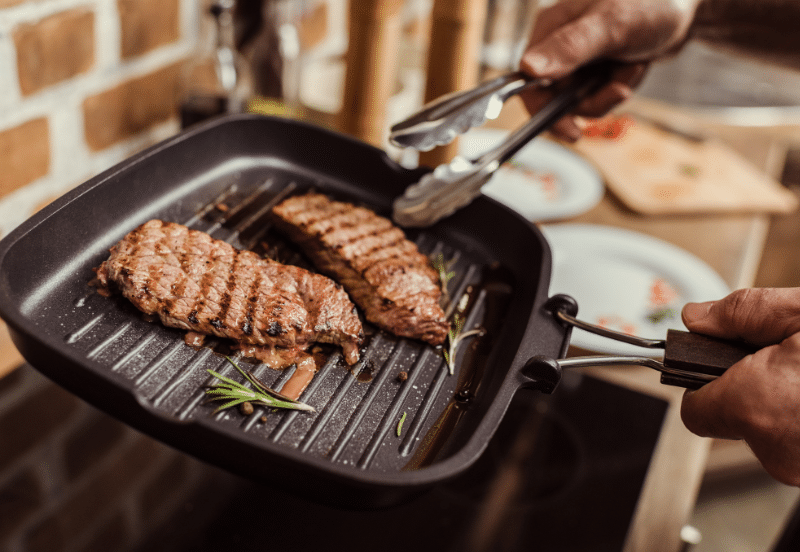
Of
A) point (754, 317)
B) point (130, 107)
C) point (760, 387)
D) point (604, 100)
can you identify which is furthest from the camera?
point (130, 107)

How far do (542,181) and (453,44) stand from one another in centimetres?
70

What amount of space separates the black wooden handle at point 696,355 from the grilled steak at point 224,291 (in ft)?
1.68

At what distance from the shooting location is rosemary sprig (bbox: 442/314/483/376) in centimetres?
121

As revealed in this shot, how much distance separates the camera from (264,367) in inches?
44.4

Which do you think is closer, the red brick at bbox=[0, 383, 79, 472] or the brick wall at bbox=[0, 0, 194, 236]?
the red brick at bbox=[0, 383, 79, 472]

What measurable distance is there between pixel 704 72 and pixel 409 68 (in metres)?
1.64

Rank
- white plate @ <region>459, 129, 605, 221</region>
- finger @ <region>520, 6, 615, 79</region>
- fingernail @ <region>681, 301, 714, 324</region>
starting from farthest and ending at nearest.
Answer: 1. white plate @ <region>459, 129, 605, 221</region>
2. finger @ <region>520, 6, 615, 79</region>
3. fingernail @ <region>681, 301, 714, 324</region>

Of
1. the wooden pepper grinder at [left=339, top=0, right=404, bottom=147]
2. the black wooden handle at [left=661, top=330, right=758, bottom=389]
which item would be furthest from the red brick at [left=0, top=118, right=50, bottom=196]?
the black wooden handle at [left=661, top=330, right=758, bottom=389]

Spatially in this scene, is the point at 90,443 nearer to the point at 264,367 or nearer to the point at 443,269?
the point at 264,367

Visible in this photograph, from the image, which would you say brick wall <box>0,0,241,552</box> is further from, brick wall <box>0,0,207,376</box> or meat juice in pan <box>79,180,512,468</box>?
meat juice in pan <box>79,180,512,468</box>

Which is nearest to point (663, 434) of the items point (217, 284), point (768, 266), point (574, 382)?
point (574, 382)

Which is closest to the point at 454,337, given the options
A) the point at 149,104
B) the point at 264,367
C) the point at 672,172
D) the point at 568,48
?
the point at 264,367

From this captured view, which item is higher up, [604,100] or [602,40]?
[602,40]

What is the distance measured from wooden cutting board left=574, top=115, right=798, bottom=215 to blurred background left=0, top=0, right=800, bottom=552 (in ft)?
1.18
